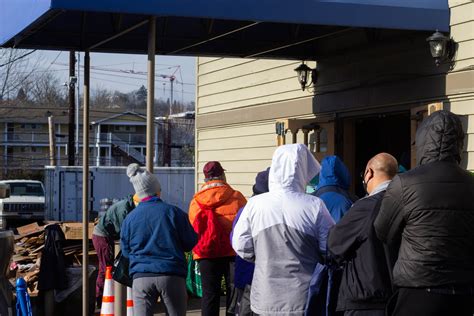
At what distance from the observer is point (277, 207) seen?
544cm

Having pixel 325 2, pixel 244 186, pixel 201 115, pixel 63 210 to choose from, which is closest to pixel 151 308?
pixel 325 2

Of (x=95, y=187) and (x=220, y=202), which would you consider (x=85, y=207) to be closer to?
(x=220, y=202)

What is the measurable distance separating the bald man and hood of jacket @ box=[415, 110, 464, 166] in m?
0.48

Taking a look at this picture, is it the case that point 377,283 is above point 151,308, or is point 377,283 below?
above

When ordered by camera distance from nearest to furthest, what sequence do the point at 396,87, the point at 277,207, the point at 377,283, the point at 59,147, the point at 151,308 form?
the point at 377,283, the point at 277,207, the point at 151,308, the point at 396,87, the point at 59,147

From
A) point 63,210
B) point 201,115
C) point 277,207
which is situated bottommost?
point 63,210

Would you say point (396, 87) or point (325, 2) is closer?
point (325, 2)

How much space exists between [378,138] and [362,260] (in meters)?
8.44

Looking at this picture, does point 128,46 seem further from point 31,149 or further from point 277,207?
point 31,149

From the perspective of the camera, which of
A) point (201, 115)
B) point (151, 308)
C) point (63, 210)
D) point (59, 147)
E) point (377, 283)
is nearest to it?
point (377, 283)

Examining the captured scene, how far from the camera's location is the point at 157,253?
21.8 ft

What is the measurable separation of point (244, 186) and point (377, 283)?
31.0 feet

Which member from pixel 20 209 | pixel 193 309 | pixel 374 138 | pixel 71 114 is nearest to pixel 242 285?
pixel 193 309

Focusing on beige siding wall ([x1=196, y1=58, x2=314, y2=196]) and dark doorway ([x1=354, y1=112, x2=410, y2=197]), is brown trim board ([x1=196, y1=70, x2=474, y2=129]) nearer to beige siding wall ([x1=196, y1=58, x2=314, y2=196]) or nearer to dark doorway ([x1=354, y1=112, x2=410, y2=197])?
beige siding wall ([x1=196, y1=58, x2=314, y2=196])
